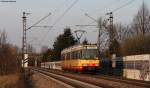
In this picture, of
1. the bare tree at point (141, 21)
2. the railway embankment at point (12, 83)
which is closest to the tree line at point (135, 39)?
the bare tree at point (141, 21)

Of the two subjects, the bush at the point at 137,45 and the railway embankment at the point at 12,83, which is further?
the bush at the point at 137,45

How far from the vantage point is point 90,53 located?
46.5 metres

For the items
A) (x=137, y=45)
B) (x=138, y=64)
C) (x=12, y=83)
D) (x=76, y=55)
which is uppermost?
(x=137, y=45)

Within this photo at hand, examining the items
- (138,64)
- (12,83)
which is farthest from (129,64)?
(12,83)

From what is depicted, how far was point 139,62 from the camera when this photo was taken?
40.6 meters

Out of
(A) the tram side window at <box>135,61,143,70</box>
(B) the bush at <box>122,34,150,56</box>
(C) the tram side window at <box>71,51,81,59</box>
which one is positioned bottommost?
(A) the tram side window at <box>135,61,143,70</box>

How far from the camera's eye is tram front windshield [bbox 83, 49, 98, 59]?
152 ft

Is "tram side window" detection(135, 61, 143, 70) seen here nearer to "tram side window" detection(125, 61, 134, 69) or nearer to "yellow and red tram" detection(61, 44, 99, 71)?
"tram side window" detection(125, 61, 134, 69)

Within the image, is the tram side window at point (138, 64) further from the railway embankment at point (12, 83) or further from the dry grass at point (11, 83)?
the dry grass at point (11, 83)

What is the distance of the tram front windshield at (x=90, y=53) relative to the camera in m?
46.3

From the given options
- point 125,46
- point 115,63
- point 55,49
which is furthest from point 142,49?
point 55,49

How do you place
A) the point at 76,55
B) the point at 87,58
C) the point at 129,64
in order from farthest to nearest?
the point at 76,55 < the point at 87,58 < the point at 129,64

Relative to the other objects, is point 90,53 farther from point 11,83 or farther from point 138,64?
point 11,83

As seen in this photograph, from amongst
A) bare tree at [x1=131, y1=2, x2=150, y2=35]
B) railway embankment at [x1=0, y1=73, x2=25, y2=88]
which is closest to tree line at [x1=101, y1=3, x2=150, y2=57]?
bare tree at [x1=131, y1=2, x2=150, y2=35]
